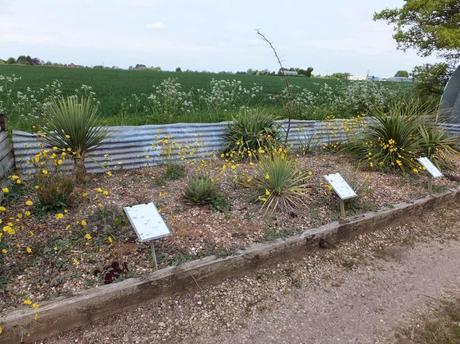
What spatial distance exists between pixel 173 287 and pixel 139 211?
0.57m

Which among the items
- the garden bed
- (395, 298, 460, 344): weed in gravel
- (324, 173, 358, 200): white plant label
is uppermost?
(324, 173, 358, 200): white plant label

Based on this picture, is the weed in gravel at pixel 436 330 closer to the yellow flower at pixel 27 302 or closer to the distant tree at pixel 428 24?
the yellow flower at pixel 27 302

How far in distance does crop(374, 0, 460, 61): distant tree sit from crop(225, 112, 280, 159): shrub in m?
4.58

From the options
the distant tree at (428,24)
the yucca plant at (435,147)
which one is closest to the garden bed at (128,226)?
the yucca plant at (435,147)

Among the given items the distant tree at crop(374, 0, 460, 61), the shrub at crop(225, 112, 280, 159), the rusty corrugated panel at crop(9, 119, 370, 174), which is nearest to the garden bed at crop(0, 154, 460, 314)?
the rusty corrugated panel at crop(9, 119, 370, 174)

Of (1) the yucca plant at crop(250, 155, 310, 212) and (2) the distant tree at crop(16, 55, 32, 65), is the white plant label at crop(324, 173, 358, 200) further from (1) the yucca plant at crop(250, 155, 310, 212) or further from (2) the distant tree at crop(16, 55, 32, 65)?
(2) the distant tree at crop(16, 55, 32, 65)

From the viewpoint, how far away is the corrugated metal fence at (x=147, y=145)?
3.92 metres

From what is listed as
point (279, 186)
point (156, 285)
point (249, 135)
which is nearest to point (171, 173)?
point (279, 186)

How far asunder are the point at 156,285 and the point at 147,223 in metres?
0.41

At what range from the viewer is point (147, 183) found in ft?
13.2

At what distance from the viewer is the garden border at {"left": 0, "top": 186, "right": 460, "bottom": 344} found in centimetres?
208

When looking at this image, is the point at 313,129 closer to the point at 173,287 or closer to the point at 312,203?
the point at 312,203

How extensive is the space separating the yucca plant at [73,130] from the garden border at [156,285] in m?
1.86

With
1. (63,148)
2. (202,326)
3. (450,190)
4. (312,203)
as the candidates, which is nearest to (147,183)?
(63,148)
